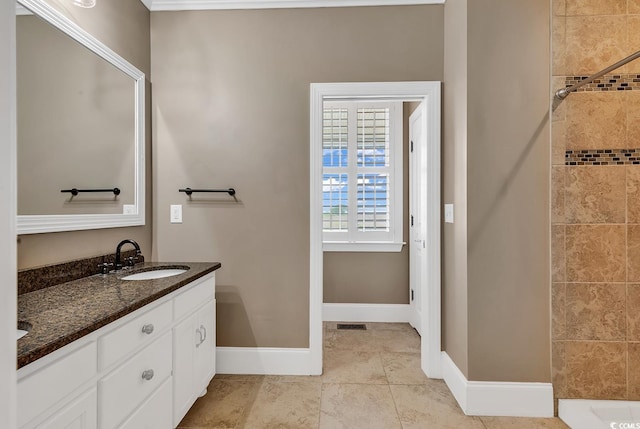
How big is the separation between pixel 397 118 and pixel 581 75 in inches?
70.5

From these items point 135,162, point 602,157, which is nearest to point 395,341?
point 602,157

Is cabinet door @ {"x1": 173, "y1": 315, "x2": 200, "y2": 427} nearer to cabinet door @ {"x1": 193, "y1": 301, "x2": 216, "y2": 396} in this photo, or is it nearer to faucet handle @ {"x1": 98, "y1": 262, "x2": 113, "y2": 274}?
cabinet door @ {"x1": 193, "y1": 301, "x2": 216, "y2": 396}

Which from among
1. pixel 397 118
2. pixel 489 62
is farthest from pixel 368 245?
pixel 489 62

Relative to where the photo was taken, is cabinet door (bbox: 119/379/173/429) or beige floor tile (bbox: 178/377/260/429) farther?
beige floor tile (bbox: 178/377/260/429)

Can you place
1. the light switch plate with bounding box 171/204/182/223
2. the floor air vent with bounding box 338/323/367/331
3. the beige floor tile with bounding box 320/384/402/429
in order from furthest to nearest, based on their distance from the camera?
the floor air vent with bounding box 338/323/367/331 → the light switch plate with bounding box 171/204/182/223 → the beige floor tile with bounding box 320/384/402/429

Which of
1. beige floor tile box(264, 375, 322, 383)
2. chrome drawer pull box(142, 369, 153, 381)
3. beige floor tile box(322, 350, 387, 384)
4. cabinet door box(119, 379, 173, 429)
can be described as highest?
chrome drawer pull box(142, 369, 153, 381)

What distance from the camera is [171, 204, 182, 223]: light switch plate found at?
2469 millimetres

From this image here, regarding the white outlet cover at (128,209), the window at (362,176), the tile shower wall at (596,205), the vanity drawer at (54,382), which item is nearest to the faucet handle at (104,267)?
the white outlet cover at (128,209)

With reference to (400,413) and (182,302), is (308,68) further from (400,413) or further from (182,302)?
(400,413)

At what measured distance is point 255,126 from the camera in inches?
96.3

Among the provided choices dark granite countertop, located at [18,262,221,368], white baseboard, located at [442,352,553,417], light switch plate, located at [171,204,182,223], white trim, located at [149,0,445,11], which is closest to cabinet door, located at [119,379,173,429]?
dark granite countertop, located at [18,262,221,368]

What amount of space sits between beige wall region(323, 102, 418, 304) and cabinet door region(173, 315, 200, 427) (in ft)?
6.33

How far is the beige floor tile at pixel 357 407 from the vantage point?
1.87m

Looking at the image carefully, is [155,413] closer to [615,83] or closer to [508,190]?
[508,190]
